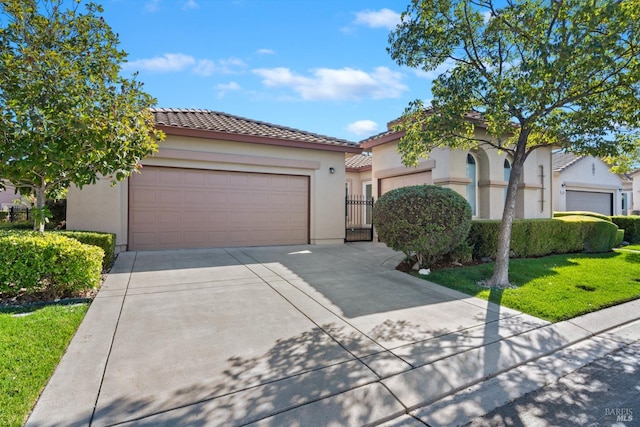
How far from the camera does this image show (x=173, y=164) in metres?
9.70

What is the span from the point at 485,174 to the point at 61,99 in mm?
12203

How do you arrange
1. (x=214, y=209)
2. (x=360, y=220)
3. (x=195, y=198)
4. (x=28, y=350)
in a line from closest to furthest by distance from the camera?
(x=28, y=350)
(x=195, y=198)
(x=214, y=209)
(x=360, y=220)

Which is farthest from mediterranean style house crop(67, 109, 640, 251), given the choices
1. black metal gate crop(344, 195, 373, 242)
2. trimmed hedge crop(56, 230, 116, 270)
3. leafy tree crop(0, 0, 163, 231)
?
leafy tree crop(0, 0, 163, 231)

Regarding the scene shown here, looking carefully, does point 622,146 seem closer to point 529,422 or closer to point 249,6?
point 529,422

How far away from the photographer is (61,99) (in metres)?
5.30

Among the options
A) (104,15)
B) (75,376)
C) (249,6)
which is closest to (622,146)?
(249,6)

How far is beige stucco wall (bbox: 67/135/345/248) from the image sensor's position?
8.90 meters

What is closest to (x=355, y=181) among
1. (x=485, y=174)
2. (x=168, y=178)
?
(x=485, y=174)

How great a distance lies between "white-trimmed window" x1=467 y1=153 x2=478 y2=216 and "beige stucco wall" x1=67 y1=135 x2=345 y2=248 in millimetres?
4668

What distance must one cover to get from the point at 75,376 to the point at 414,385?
10.0ft

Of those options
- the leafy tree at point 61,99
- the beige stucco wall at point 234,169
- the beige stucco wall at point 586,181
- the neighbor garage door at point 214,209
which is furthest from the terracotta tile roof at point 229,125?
the beige stucco wall at point 586,181

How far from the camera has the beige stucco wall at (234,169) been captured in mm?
8898

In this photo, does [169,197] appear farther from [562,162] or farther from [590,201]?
[590,201]

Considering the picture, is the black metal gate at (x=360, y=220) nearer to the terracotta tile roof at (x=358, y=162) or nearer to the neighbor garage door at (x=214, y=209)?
the terracotta tile roof at (x=358, y=162)
